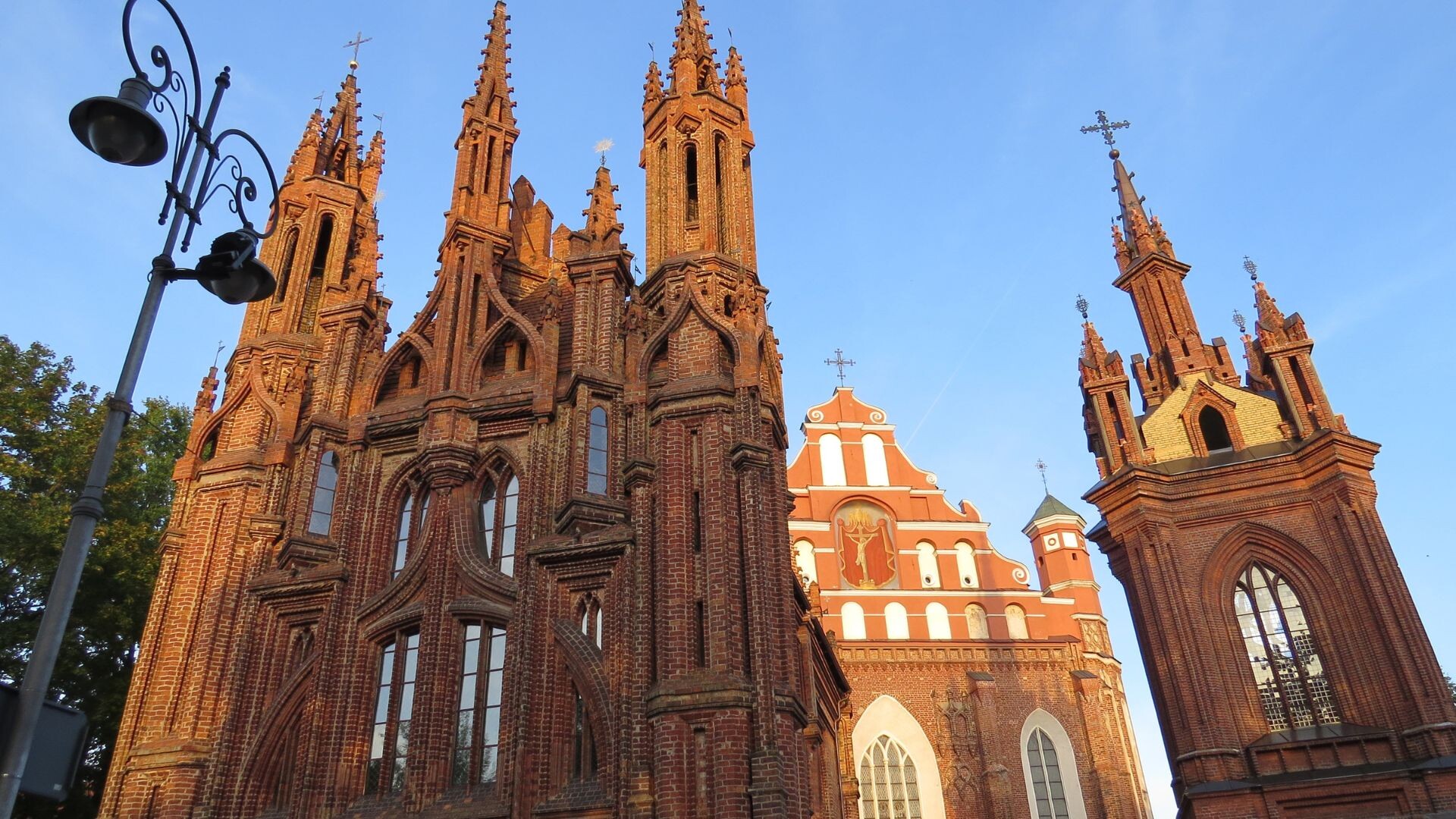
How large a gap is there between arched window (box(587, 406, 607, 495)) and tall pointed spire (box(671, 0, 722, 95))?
7866 mm

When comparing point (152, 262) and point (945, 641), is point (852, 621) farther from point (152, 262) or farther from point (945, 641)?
point (152, 262)

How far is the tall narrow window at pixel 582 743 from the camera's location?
A: 14.7m

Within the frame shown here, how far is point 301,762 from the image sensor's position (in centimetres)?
1605

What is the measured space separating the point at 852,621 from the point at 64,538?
19.3 m

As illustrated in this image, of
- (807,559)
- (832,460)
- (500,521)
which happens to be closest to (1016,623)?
(807,559)

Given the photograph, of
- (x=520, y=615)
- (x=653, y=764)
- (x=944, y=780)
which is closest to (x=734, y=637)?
(x=653, y=764)

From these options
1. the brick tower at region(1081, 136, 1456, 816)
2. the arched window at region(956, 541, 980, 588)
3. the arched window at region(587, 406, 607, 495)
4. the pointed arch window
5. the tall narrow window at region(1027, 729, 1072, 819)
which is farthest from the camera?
the arched window at region(956, 541, 980, 588)

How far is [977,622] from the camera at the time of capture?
102 feet

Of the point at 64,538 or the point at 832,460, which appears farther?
the point at 832,460

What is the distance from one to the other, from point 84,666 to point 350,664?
10143 mm

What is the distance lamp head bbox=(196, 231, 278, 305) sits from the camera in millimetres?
7727

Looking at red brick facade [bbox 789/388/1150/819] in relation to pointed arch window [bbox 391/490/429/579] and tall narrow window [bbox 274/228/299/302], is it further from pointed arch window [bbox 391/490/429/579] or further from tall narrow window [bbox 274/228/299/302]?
tall narrow window [bbox 274/228/299/302]

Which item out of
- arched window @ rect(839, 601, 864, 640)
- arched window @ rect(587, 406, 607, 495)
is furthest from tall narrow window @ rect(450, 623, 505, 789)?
arched window @ rect(839, 601, 864, 640)

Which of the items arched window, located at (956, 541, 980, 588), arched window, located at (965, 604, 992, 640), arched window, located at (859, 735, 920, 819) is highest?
arched window, located at (956, 541, 980, 588)
